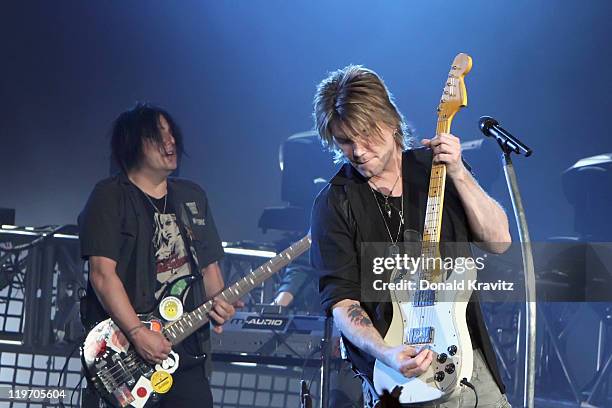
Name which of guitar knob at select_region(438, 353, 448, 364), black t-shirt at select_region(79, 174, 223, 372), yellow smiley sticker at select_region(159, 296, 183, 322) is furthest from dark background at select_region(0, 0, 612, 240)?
guitar knob at select_region(438, 353, 448, 364)

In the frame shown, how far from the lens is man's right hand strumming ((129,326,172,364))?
159 inches

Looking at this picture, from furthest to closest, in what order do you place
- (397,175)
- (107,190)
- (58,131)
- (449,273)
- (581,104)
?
(58,131)
(581,104)
(107,190)
(397,175)
(449,273)

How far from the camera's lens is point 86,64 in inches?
287

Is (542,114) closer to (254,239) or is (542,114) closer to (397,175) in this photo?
(254,239)

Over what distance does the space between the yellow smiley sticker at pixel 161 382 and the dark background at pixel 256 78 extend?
11.3 feet

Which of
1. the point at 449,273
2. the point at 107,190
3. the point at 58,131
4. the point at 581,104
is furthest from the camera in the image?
the point at 58,131

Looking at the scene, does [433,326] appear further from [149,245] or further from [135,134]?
[135,134]

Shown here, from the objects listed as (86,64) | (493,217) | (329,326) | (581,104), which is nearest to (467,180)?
(493,217)

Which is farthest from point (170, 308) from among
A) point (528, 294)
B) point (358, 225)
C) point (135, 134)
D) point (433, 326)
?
point (433, 326)

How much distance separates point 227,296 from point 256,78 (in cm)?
333

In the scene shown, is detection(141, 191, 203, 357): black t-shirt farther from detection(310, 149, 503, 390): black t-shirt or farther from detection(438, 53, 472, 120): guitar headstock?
detection(438, 53, 472, 120): guitar headstock

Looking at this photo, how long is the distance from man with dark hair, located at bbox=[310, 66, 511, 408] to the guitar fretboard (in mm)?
1485

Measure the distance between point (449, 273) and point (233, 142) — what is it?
16.7ft

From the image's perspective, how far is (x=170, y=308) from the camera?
166 inches
